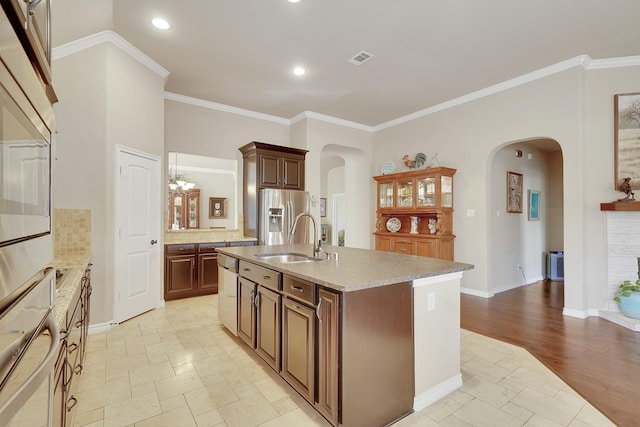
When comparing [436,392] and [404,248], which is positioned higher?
[404,248]

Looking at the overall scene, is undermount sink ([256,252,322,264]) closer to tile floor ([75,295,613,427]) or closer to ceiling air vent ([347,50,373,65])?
tile floor ([75,295,613,427])

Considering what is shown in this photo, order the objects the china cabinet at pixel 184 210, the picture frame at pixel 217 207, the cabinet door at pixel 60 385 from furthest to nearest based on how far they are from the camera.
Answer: the picture frame at pixel 217 207 < the china cabinet at pixel 184 210 < the cabinet door at pixel 60 385

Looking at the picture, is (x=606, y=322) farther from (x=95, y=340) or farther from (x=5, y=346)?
(x=95, y=340)

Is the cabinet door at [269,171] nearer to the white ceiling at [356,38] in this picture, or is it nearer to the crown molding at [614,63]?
the white ceiling at [356,38]

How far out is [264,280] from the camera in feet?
7.86

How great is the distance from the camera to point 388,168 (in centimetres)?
595

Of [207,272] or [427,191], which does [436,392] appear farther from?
[207,272]

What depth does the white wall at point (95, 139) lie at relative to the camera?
3.16m

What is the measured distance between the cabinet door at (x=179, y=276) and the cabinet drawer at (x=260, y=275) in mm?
2109

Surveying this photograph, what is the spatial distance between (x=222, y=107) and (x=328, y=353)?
483cm

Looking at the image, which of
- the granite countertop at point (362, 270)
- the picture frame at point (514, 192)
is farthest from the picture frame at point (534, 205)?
the granite countertop at point (362, 270)

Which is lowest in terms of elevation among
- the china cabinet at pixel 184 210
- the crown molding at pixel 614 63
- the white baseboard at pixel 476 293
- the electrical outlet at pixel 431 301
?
the white baseboard at pixel 476 293

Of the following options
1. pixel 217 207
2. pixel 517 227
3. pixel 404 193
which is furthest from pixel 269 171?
pixel 517 227

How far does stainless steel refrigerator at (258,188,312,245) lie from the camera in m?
5.12
